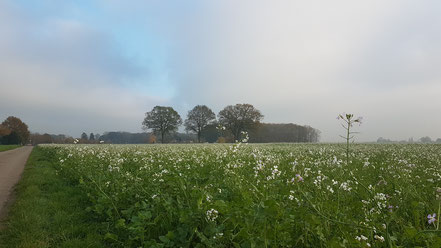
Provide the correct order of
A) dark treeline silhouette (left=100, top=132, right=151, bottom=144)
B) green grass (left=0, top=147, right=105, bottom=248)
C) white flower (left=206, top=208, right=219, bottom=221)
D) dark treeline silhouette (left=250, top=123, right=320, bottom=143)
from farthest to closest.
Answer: dark treeline silhouette (left=100, top=132, right=151, bottom=144)
dark treeline silhouette (left=250, top=123, right=320, bottom=143)
green grass (left=0, top=147, right=105, bottom=248)
white flower (left=206, top=208, right=219, bottom=221)

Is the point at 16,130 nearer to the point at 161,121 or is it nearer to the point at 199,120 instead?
the point at 161,121

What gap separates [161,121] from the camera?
7619cm

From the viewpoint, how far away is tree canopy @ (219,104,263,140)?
75625mm

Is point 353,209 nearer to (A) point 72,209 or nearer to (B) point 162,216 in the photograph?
(B) point 162,216

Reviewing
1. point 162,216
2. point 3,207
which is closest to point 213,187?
point 162,216

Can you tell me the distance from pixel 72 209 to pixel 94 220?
1174 millimetres

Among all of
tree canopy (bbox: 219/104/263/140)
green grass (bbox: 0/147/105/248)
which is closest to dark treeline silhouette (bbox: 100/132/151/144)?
tree canopy (bbox: 219/104/263/140)

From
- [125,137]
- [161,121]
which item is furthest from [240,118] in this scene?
[125,137]

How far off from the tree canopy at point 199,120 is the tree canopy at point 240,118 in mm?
3452

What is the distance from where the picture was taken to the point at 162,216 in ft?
15.1

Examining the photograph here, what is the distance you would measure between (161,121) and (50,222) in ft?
236

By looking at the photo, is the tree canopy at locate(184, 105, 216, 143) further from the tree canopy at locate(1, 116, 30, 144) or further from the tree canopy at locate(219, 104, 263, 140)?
the tree canopy at locate(1, 116, 30, 144)

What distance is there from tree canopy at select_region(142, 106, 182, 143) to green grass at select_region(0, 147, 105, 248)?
2689 inches

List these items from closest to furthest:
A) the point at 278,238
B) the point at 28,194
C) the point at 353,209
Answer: the point at 278,238 → the point at 353,209 → the point at 28,194
